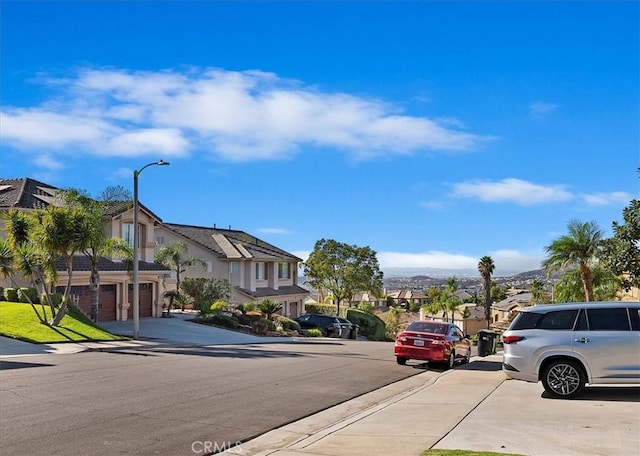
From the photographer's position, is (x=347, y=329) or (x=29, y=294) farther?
(x=347, y=329)

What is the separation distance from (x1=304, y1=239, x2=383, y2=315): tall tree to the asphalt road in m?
43.3

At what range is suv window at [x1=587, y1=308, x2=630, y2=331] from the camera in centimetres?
1260

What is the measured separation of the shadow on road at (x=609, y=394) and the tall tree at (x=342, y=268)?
175 feet

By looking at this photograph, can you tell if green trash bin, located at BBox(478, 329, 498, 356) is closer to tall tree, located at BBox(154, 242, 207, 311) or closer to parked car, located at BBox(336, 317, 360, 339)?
parked car, located at BBox(336, 317, 360, 339)

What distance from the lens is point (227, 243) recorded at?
184 feet

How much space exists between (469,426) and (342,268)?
187 ft

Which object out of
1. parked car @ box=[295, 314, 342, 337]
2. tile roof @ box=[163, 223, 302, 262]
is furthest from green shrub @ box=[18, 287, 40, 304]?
tile roof @ box=[163, 223, 302, 262]

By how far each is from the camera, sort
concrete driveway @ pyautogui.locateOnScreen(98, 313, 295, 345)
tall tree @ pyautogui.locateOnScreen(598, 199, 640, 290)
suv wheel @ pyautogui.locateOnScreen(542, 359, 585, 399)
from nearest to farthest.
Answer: suv wheel @ pyautogui.locateOnScreen(542, 359, 585, 399)
tall tree @ pyautogui.locateOnScreen(598, 199, 640, 290)
concrete driveway @ pyautogui.locateOnScreen(98, 313, 295, 345)

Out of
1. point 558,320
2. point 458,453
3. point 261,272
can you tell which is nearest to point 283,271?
point 261,272

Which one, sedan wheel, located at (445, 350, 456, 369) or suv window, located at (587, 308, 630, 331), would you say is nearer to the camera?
suv window, located at (587, 308, 630, 331)

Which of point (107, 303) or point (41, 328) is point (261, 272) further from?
point (41, 328)

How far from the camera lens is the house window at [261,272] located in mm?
56031

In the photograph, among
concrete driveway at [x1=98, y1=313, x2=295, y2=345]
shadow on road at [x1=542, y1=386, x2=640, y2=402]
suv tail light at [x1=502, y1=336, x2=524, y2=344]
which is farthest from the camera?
concrete driveway at [x1=98, y1=313, x2=295, y2=345]

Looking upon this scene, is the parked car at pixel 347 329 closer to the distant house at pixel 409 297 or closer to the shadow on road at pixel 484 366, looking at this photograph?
the shadow on road at pixel 484 366
